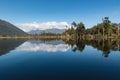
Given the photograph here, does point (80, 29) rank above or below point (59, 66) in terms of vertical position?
above

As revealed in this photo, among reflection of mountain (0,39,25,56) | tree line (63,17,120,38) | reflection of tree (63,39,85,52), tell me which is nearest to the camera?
reflection of mountain (0,39,25,56)

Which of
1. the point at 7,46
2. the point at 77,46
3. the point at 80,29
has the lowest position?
the point at 77,46

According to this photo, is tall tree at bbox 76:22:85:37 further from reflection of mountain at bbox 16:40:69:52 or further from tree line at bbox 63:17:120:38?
reflection of mountain at bbox 16:40:69:52

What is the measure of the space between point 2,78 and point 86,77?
7.85 m

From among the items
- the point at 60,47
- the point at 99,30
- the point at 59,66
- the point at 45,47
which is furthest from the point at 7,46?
the point at 99,30

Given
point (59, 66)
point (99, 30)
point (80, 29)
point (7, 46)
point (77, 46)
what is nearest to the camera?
point (59, 66)

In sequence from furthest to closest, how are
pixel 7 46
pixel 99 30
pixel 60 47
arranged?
pixel 99 30 < pixel 7 46 < pixel 60 47

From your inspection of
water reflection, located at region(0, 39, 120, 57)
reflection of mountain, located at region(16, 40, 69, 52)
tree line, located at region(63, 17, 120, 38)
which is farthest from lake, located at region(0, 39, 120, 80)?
tree line, located at region(63, 17, 120, 38)

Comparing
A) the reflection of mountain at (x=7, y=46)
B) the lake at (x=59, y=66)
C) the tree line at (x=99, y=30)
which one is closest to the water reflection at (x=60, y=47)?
the reflection of mountain at (x=7, y=46)

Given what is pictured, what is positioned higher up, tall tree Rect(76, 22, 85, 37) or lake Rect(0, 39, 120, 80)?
tall tree Rect(76, 22, 85, 37)

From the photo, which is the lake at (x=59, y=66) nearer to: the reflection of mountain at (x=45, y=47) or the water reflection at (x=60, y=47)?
the water reflection at (x=60, y=47)

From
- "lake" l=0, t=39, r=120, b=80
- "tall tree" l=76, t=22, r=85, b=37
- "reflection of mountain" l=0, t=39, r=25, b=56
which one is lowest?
"lake" l=0, t=39, r=120, b=80

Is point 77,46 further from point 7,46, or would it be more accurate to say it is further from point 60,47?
point 7,46

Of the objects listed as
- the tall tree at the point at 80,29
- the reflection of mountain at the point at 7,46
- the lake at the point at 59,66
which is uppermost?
the tall tree at the point at 80,29
